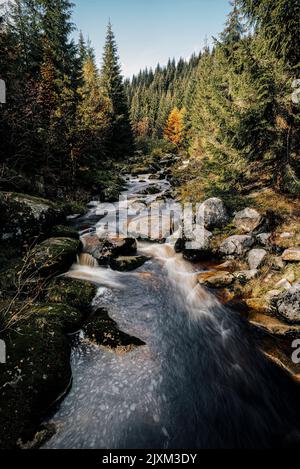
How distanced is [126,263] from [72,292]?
2.74m

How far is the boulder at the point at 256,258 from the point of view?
7750 millimetres

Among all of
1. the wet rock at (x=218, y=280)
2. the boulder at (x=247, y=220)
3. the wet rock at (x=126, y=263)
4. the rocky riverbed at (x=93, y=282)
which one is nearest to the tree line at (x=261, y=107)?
the boulder at (x=247, y=220)

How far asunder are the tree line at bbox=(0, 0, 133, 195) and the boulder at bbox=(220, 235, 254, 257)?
8590mm

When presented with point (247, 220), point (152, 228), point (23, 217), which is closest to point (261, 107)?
point (247, 220)

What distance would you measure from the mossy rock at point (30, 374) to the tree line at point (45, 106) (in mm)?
5864

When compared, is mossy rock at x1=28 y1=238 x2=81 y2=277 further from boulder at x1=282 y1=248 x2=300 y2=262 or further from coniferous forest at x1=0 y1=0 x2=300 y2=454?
boulder at x1=282 y1=248 x2=300 y2=262

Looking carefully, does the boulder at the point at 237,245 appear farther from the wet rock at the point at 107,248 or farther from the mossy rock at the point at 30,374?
the mossy rock at the point at 30,374

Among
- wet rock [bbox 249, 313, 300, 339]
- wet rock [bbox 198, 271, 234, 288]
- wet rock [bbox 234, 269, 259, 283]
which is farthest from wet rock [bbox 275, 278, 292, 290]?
wet rock [bbox 198, 271, 234, 288]

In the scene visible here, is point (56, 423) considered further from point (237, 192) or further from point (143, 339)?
point (237, 192)

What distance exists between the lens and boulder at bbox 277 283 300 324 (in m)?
5.68

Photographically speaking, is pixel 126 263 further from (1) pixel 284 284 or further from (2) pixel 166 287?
(1) pixel 284 284

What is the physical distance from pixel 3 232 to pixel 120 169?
2290cm

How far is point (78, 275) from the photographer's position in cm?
817

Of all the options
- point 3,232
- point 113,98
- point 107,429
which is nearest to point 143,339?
point 107,429
